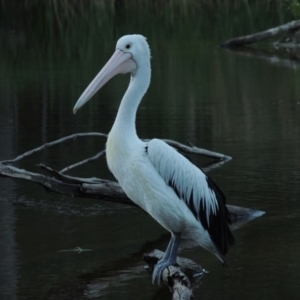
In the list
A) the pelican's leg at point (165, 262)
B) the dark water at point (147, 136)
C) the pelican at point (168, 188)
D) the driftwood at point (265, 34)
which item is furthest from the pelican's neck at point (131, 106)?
the driftwood at point (265, 34)

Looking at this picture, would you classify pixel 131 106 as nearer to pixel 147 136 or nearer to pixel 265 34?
pixel 147 136

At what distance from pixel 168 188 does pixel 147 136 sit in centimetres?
459

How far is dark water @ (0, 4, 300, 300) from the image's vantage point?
216 inches

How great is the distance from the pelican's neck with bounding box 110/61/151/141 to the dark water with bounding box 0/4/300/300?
850 mm

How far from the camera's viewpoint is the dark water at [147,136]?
18.0 ft

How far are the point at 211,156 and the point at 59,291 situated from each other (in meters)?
3.26

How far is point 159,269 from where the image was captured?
5156 millimetres

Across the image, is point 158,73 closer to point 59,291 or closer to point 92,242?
point 92,242

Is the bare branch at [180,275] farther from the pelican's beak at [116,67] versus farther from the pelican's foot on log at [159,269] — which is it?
the pelican's beak at [116,67]

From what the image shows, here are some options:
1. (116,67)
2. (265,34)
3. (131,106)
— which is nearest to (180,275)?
(131,106)

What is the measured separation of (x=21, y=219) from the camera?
6859mm

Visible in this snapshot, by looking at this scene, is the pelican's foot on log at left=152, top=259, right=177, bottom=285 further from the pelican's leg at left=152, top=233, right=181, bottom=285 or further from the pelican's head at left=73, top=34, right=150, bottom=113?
the pelican's head at left=73, top=34, right=150, bottom=113

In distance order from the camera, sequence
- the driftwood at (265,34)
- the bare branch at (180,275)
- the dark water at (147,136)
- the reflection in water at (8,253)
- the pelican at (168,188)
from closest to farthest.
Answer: the bare branch at (180,275)
the pelican at (168,188)
the reflection in water at (8,253)
the dark water at (147,136)
the driftwood at (265,34)

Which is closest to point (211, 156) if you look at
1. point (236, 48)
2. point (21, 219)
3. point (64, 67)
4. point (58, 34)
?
point (21, 219)
